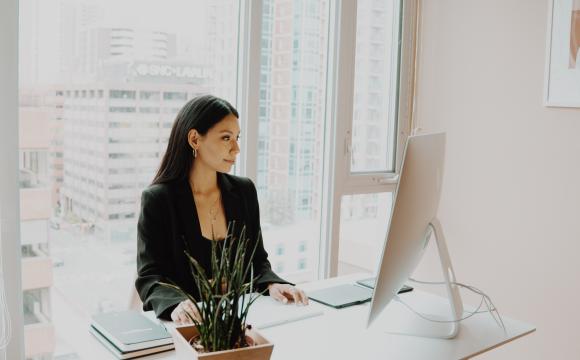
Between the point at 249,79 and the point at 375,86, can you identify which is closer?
the point at 249,79

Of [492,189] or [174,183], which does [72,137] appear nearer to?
[174,183]

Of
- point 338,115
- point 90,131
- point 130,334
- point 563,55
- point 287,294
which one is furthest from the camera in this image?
point 338,115

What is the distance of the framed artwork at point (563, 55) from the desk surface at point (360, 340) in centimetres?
129

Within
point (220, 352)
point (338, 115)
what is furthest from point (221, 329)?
point (338, 115)

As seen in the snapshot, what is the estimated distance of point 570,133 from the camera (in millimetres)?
2793

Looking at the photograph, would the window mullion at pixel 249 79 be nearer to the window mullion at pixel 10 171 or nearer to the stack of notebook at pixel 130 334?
the window mullion at pixel 10 171

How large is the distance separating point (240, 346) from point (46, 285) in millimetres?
1257

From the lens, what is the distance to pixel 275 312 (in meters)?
1.86

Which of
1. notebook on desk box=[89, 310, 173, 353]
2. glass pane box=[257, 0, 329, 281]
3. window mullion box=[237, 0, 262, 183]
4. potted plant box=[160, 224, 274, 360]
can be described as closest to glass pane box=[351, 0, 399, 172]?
glass pane box=[257, 0, 329, 281]

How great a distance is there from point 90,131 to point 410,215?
1.39 m

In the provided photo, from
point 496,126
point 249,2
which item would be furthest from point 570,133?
point 249,2

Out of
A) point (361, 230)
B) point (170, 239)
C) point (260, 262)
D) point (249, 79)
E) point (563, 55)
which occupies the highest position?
point (563, 55)

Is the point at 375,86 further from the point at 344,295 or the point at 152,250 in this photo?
the point at 152,250

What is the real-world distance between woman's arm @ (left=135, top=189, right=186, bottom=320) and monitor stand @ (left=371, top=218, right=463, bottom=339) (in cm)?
65
